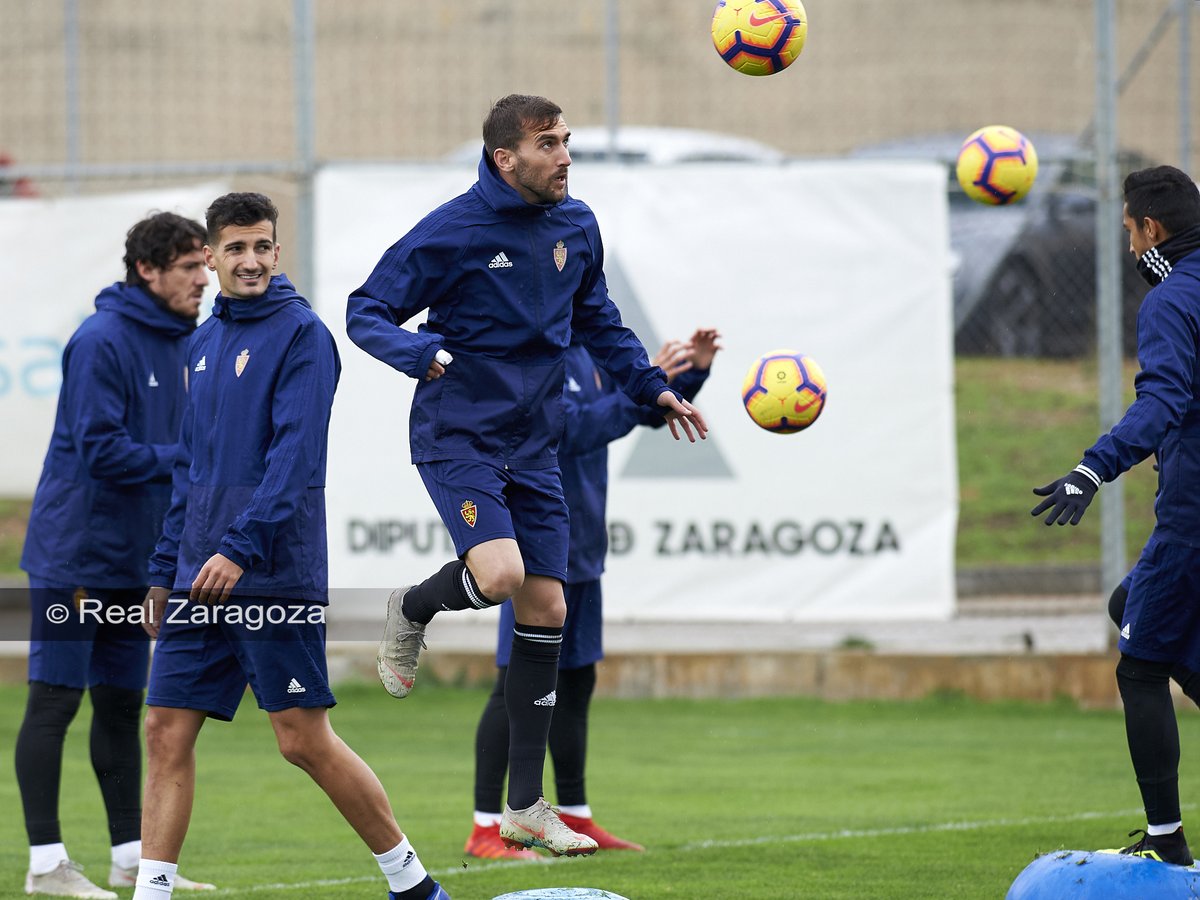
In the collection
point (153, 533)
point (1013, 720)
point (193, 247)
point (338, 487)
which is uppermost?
point (193, 247)

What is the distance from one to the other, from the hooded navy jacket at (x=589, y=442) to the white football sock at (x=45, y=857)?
2294mm

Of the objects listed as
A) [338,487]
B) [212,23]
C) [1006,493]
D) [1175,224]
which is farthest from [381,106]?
[1175,224]

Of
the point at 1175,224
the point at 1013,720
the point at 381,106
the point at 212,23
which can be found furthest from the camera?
the point at 212,23

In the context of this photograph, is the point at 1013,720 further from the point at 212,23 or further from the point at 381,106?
the point at 212,23

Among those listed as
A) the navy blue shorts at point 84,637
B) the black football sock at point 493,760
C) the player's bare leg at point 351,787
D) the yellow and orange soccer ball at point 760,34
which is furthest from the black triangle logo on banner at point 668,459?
the player's bare leg at point 351,787

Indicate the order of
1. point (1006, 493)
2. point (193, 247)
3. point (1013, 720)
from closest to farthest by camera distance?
point (193, 247) → point (1013, 720) → point (1006, 493)

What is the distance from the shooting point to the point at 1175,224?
6.49 meters

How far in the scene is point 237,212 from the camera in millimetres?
6004

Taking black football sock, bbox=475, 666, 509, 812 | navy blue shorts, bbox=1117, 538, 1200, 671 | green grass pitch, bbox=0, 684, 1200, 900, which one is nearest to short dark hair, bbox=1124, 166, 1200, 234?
navy blue shorts, bbox=1117, 538, 1200, 671

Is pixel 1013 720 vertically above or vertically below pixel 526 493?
below

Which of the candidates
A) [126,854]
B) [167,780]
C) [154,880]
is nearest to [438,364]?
[167,780]

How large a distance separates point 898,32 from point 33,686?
1013 centimetres

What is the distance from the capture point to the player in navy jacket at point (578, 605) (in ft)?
25.5

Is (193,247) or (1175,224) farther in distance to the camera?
(193,247)
